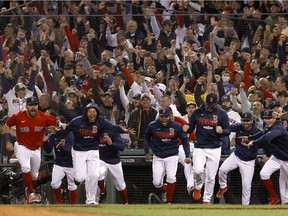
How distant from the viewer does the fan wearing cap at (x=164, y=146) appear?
73.4ft

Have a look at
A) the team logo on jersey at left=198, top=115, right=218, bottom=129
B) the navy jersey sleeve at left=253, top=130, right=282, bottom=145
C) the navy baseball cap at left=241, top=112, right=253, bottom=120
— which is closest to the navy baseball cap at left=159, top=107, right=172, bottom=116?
the team logo on jersey at left=198, top=115, right=218, bottom=129

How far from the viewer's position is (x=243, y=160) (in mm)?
22578

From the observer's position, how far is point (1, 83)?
23344mm

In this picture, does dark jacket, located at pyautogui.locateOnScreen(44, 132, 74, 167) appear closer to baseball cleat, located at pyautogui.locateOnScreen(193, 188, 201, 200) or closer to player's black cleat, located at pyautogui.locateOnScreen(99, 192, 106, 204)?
player's black cleat, located at pyautogui.locateOnScreen(99, 192, 106, 204)

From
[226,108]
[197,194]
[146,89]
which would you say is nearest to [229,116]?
[226,108]

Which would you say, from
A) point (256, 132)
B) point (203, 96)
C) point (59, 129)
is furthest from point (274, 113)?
point (59, 129)

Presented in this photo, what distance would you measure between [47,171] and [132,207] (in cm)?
289

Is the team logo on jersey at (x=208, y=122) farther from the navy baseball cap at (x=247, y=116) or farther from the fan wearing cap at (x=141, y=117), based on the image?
the fan wearing cap at (x=141, y=117)

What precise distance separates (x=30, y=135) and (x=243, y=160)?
3.90 metres

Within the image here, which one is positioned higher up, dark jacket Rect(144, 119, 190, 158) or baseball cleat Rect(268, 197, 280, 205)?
dark jacket Rect(144, 119, 190, 158)

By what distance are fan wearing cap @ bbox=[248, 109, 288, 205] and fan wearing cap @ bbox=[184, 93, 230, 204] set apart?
2.03 ft

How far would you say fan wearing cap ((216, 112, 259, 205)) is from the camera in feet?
74.0

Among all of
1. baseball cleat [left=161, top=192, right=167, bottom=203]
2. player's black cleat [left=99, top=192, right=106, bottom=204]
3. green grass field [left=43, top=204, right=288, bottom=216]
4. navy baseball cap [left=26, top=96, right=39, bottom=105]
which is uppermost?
navy baseball cap [left=26, top=96, right=39, bottom=105]

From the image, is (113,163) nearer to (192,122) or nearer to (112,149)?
(112,149)
